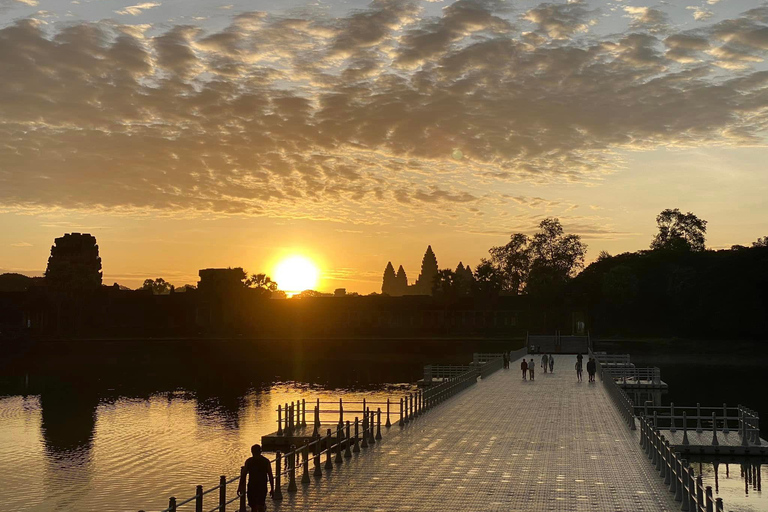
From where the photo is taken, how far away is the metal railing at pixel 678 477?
1798 centimetres

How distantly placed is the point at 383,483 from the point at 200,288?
16845 centimetres

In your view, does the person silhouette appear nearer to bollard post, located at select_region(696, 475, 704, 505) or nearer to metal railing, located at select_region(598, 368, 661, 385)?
bollard post, located at select_region(696, 475, 704, 505)

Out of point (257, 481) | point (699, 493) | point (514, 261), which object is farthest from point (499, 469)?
point (514, 261)

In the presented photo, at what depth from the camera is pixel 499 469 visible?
26.4m

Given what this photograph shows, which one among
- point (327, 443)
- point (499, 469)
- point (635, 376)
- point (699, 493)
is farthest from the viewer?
point (635, 376)

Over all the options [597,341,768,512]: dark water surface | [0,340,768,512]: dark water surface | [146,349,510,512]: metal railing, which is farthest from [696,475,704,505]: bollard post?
[0,340,768,512]: dark water surface

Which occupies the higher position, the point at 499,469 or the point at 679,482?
the point at 679,482

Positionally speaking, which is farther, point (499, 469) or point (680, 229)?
point (680, 229)

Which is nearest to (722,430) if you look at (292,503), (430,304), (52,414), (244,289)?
(292,503)

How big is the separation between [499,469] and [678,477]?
632 centimetres

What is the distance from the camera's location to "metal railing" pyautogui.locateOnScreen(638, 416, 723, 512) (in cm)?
1798

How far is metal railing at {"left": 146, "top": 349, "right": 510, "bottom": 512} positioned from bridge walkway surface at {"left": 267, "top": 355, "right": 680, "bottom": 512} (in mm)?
545

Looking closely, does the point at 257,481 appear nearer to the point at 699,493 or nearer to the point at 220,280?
the point at 699,493

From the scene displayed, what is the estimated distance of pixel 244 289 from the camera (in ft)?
595
